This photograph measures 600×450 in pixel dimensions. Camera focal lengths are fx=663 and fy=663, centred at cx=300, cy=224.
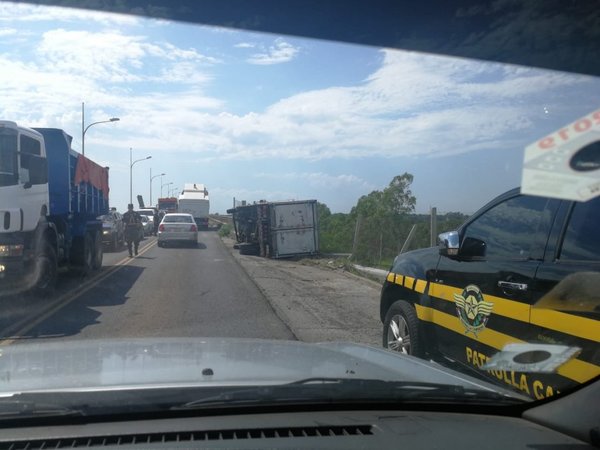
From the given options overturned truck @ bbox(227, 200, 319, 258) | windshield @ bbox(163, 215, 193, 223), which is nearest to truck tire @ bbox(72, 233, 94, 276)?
overturned truck @ bbox(227, 200, 319, 258)

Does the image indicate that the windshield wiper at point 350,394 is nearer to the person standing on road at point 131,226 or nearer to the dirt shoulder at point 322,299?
the dirt shoulder at point 322,299

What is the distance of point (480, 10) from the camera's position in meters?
6.86

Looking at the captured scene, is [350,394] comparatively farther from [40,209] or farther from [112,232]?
[112,232]

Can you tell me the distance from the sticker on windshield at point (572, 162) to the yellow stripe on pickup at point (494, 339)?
105 centimetres

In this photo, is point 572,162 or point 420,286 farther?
point 420,286

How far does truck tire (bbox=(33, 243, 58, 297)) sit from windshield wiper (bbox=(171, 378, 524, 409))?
32.8 ft

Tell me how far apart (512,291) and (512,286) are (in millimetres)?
34

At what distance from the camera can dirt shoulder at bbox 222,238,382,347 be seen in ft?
30.5

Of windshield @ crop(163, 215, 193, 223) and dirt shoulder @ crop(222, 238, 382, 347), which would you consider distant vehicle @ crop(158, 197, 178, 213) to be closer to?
windshield @ crop(163, 215, 193, 223)

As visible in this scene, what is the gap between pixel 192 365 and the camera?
3.62 meters

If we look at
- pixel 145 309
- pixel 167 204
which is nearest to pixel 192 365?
pixel 145 309

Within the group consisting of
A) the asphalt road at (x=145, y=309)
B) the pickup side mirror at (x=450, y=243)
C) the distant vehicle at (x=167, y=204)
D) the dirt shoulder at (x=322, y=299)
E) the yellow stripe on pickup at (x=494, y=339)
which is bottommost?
the dirt shoulder at (x=322, y=299)

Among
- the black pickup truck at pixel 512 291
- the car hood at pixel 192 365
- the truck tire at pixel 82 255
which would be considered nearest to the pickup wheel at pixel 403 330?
the black pickup truck at pixel 512 291

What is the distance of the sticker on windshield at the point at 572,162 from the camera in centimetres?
303
